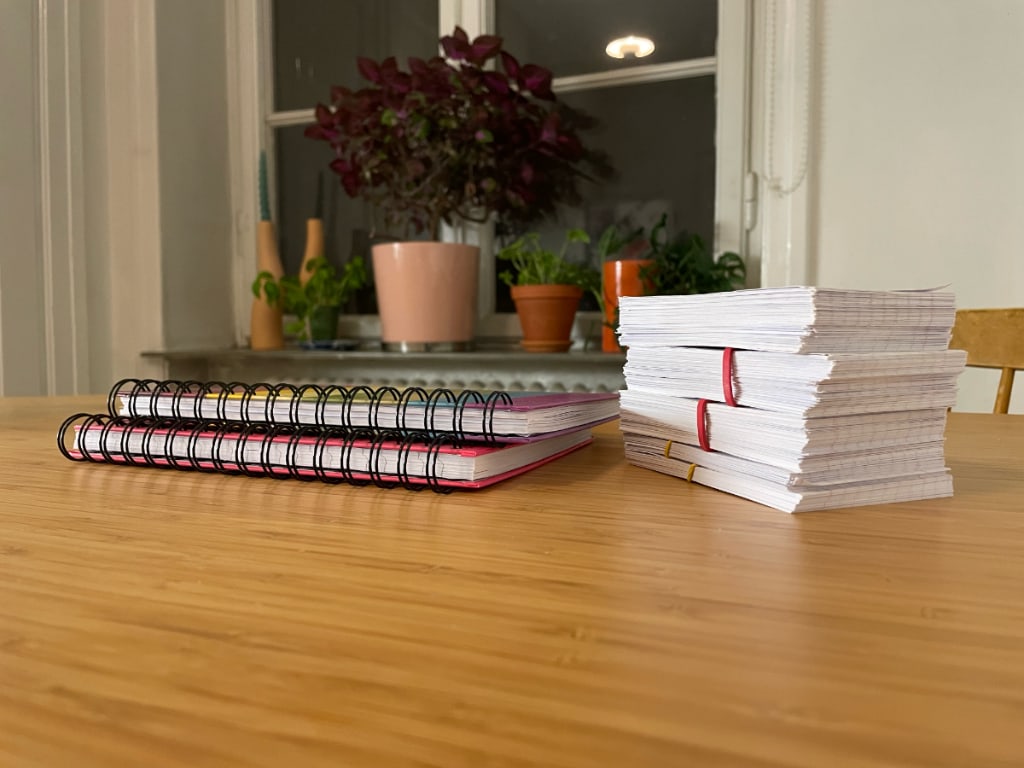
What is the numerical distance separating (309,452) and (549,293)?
4.51ft

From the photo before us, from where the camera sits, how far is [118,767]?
20 cm

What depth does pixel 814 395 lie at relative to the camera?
1.51 feet

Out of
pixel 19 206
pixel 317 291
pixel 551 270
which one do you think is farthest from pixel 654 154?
pixel 19 206

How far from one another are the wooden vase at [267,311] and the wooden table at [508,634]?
1.82 metres

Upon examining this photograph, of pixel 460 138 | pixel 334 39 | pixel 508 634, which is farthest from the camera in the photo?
pixel 334 39

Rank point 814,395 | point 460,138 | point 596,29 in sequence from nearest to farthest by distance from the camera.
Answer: point 814,395
point 460,138
point 596,29

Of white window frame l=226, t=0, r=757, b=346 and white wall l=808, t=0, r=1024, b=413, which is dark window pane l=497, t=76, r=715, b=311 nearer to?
white window frame l=226, t=0, r=757, b=346

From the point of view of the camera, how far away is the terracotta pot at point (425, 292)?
6.30 feet

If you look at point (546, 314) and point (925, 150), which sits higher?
point (925, 150)

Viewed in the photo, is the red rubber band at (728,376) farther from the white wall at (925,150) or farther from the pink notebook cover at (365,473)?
the white wall at (925,150)

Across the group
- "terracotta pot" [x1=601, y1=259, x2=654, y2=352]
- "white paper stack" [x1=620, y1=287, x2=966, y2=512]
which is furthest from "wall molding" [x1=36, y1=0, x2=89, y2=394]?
"white paper stack" [x1=620, y1=287, x2=966, y2=512]

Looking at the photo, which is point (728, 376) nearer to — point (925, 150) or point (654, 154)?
point (925, 150)

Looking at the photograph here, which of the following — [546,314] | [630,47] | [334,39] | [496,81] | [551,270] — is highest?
[334,39]

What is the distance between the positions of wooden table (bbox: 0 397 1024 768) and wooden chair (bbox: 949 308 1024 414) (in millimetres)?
905
